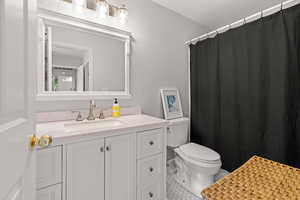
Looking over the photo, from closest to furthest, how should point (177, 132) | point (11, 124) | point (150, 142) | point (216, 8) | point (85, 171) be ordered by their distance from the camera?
1. point (11, 124)
2. point (85, 171)
3. point (150, 142)
4. point (177, 132)
5. point (216, 8)

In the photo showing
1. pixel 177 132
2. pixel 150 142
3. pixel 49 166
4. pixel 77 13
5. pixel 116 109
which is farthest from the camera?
pixel 177 132

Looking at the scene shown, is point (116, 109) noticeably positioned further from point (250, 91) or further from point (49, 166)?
point (250, 91)

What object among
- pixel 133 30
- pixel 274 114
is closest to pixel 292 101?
pixel 274 114

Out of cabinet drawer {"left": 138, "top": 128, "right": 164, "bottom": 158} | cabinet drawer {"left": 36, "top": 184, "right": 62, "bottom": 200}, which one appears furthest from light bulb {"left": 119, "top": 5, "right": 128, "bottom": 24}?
cabinet drawer {"left": 36, "top": 184, "right": 62, "bottom": 200}

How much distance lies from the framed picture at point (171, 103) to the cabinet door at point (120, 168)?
0.89 m

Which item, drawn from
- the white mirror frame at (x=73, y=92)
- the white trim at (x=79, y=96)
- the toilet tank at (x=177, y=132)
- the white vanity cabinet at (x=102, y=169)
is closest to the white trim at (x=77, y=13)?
the white mirror frame at (x=73, y=92)

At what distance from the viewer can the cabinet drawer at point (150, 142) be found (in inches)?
49.2

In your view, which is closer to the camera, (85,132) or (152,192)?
(85,132)

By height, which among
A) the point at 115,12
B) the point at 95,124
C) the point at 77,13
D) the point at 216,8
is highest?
the point at 216,8

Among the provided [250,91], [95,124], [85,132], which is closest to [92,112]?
[95,124]

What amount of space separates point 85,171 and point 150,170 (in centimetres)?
57

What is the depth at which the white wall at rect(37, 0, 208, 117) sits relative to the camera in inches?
70.3

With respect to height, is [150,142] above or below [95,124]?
below

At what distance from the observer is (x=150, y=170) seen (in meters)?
1.32
